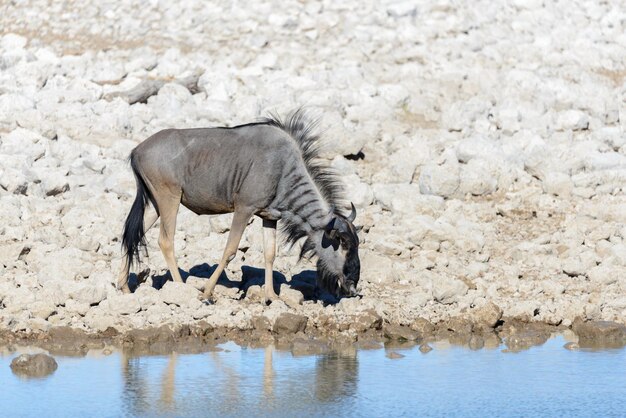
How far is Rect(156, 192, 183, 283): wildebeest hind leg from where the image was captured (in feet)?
45.3

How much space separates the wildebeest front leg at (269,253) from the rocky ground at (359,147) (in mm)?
182

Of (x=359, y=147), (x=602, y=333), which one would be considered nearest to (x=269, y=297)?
(x=602, y=333)

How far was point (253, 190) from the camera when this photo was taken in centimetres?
1355

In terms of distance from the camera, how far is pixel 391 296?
13891mm

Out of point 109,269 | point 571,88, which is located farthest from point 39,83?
point 571,88

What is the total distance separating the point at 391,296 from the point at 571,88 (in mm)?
9447

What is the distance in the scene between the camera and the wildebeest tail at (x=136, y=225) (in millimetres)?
13766

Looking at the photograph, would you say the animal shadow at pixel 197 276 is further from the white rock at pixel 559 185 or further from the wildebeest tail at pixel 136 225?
the white rock at pixel 559 185

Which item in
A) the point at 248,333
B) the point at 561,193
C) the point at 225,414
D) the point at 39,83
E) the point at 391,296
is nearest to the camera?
the point at 225,414

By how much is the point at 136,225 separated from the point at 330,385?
13.1 feet

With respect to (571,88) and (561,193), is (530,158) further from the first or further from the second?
(571,88)

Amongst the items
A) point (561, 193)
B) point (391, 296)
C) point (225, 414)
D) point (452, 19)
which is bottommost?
point (225, 414)

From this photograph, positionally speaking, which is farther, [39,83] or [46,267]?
[39,83]

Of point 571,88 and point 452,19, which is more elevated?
point 452,19
